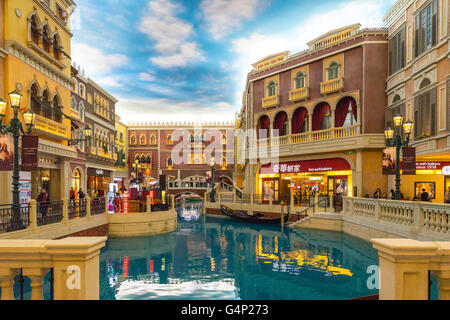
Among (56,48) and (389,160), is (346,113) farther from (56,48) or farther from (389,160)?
(56,48)

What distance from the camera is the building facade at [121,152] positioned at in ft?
123

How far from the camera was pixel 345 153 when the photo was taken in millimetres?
17812

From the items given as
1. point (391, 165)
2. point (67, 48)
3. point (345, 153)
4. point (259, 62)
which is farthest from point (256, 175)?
point (67, 48)

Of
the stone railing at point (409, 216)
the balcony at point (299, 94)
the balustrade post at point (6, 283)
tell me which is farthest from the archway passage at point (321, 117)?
the balustrade post at point (6, 283)

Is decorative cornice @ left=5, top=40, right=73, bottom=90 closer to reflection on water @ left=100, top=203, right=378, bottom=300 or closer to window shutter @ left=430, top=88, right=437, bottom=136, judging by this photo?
reflection on water @ left=100, top=203, right=378, bottom=300

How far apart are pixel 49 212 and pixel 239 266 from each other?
702cm

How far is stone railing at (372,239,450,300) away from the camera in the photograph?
2.42 m

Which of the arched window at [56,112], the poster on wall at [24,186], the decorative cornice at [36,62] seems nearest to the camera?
the poster on wall at [24,186]

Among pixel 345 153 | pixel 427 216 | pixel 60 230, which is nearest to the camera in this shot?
pixel 427 216

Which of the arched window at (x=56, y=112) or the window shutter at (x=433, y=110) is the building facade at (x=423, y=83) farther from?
the arched window at (x=56, y=112)

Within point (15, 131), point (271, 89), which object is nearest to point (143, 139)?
point (271, 89)

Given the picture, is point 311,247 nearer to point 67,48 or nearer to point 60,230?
point 60,230

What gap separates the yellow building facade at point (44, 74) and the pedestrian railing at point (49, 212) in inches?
72.1
